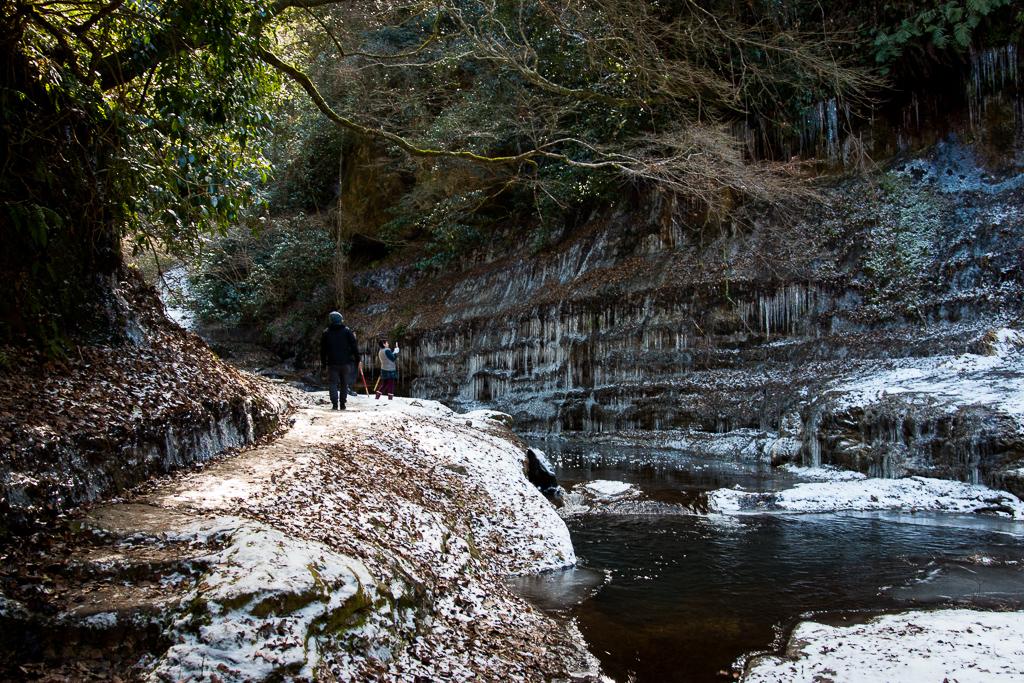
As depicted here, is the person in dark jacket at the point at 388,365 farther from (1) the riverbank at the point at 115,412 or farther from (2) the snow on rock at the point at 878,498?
(2) the snow on rock at the point at 878,498

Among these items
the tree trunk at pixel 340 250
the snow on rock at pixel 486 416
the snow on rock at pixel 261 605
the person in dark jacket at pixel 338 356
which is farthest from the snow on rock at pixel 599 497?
the tree trunk at pixel 340 250

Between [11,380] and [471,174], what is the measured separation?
22.2 metres

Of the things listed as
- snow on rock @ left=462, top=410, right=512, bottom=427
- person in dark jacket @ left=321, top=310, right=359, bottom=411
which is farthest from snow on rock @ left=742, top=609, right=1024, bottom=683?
person in dark jacket @ left=321, top=310, right=359, bottom=411

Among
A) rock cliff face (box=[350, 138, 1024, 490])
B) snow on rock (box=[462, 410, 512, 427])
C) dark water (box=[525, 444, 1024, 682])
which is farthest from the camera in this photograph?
rock cliff face (box=[350, 138, 1024, 490])

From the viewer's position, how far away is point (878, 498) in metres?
10.7

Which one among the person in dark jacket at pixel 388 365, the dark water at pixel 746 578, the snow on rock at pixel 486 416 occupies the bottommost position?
the dark water at pixel 746 578

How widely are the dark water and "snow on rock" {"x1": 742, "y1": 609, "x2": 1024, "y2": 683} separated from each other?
0.91ft

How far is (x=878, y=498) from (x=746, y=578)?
15.6ft

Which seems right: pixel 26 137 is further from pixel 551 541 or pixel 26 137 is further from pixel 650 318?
pixel 650 318

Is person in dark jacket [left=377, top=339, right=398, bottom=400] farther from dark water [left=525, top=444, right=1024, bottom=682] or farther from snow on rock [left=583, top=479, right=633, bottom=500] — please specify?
dark water [left=525, top=444, right=1024, bottom=682]

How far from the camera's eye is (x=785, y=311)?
17.8m

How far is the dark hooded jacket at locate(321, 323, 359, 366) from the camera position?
40.9 ft

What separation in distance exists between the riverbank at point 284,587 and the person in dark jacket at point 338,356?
5.16m

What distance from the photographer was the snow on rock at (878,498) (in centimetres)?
1032
